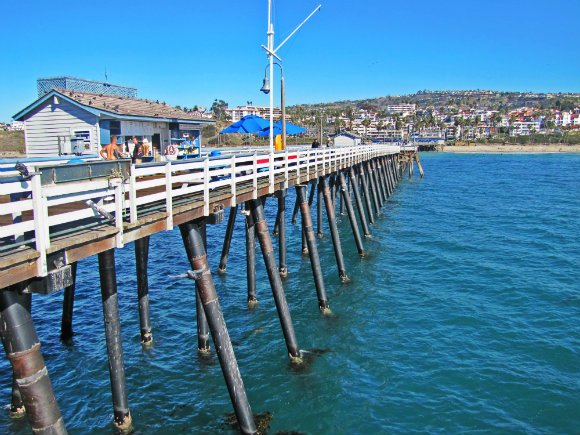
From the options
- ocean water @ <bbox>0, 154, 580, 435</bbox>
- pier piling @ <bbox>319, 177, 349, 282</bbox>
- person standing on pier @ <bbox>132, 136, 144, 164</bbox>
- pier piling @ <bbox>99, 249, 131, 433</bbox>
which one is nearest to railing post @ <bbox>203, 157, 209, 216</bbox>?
pier piling @ <bbox>99, 249, 131, 433</bbox>

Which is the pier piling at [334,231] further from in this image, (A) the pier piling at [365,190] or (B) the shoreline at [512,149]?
(B) the shoreline at [512,149]

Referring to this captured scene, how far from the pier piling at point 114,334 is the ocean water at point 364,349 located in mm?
381

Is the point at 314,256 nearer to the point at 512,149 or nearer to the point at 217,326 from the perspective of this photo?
the point at 217,326

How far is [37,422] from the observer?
486 centimetres

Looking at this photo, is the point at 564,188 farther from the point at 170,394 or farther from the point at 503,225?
the point at 170,394

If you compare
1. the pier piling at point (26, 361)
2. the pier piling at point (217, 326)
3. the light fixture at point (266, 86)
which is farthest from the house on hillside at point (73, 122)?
the pier piling at point (26, 361)

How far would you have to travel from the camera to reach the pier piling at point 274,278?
1032 centimetres

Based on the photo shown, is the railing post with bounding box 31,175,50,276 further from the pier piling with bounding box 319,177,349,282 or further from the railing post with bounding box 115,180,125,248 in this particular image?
the pier piling with bounding box 319,177,349,282

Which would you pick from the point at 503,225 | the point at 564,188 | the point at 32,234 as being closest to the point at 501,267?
the point at 503,225

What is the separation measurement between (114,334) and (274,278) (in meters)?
3.67

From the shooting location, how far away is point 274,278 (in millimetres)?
10367

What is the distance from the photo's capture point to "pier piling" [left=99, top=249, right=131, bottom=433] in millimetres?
7199

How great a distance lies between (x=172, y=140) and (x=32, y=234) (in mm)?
10387

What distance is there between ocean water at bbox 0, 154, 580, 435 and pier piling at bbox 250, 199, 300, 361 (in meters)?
0.42
